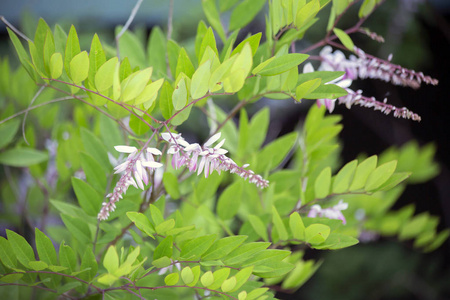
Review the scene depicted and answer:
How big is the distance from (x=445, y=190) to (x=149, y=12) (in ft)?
3.14

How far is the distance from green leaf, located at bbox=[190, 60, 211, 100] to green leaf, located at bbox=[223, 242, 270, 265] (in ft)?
0.42

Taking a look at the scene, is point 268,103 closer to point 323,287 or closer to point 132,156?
point 323,287

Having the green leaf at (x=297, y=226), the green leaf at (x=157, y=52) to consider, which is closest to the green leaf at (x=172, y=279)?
the green leaf at (x=297, y=226)

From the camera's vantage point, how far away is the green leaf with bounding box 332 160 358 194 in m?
0.38

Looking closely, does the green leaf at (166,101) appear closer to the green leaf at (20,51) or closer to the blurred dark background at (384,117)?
the green leaf at (20,51)

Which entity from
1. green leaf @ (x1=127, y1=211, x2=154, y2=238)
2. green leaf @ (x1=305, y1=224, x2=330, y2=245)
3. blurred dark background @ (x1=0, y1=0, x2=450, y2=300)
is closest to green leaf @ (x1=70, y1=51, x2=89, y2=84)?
green leaf @ (x1=127, y1=211, x2=154, y2=238)

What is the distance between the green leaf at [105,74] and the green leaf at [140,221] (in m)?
0.10

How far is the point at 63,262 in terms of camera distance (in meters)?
0.34

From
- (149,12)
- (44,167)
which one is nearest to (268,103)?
(149,12)

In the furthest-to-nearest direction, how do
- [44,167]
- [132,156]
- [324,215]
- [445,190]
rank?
[445,190]
[44,167]
[324,215]
[132,156]

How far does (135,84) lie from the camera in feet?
0.95

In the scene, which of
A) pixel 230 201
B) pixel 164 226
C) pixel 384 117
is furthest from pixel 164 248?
pixel 384 117

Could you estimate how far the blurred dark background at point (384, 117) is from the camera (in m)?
1.00

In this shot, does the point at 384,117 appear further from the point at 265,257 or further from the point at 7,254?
the point at 7,254
